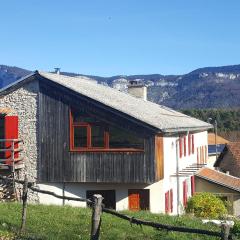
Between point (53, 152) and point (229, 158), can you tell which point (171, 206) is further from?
point (229, 158)

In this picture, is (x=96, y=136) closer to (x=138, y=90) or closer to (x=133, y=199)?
(x=133, y=199)

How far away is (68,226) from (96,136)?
388 inches

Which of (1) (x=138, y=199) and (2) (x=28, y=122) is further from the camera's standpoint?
(2) (x=28, y=122)

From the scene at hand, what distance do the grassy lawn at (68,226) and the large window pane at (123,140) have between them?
6.14 m

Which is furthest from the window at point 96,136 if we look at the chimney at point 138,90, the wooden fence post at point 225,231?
the chimney at point 138,90

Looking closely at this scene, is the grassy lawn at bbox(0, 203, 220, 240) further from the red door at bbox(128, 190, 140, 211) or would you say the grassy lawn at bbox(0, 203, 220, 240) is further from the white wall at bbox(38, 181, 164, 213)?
the red door at bbox(128, 190, 140, 211)

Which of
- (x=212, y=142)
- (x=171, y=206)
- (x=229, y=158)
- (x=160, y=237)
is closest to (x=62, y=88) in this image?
(x=171, y=206)

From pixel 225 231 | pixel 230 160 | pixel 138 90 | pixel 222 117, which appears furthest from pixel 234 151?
pixel 222 117

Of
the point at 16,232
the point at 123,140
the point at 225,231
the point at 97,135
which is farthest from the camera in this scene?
the point at 97,135

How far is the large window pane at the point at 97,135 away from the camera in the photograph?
2323cm

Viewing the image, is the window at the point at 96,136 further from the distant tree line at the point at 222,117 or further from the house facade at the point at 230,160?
the distant tree line at the point at 222,117

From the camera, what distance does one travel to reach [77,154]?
23469mm

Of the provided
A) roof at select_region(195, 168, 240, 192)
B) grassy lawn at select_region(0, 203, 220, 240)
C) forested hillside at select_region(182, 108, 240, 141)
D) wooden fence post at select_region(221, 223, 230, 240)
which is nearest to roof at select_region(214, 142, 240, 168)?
roof at select_region(195, 168, 240, 192)

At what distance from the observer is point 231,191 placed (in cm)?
3083
